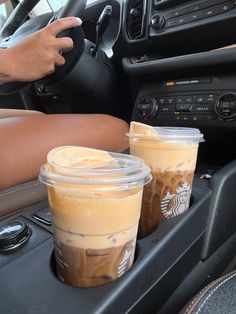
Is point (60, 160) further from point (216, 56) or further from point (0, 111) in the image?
point (0, 111)

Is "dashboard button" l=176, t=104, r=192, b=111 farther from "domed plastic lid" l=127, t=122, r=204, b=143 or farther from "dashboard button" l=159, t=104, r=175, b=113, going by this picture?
"domed plastic lid" l=127, t=122, r=204, b=143

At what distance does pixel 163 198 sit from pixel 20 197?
316 millimetres

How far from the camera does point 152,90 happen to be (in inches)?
35.4

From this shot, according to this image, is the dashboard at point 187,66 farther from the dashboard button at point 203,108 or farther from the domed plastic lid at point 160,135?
the domed plastic lid at point 160,135

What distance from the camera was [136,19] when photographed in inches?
38.0

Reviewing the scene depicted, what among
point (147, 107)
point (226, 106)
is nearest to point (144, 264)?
point (226, 106)

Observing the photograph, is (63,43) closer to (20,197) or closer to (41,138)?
(41,138)

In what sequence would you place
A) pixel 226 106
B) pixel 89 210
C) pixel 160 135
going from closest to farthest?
pixel 89 210, pixel 160 135, pixel 226 106

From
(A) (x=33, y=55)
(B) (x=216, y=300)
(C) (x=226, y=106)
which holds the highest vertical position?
(A) (x=33, y=55)

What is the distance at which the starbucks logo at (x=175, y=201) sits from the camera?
431 mm

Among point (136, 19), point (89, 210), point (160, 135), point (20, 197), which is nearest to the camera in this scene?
point (89, 210)

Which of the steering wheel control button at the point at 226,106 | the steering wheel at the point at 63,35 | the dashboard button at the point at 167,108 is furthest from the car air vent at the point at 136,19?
the steering wheel control button at the point at 226,106

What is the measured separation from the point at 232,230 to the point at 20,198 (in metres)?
0.46

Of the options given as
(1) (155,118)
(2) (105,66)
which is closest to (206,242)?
(1) (155,118)
